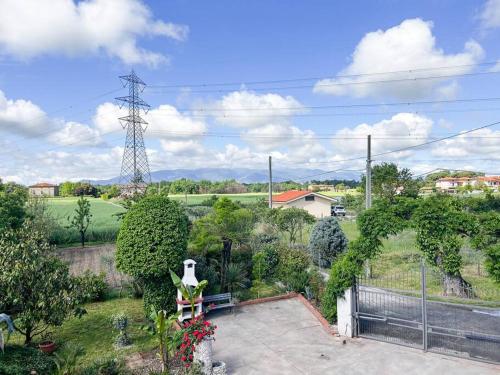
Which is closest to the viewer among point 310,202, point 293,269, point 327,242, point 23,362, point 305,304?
point 23,362

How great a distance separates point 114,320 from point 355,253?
23.7 feet

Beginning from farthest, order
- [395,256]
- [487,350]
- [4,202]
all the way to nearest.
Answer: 1. [395,256]
2. [4,202]
3. [487,350]

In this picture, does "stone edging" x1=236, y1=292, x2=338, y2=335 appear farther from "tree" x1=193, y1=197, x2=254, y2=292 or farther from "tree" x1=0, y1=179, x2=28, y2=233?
"tree" x1=0, y1=179, x2=28, y2=233

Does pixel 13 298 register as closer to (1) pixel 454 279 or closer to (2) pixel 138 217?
(2) pixel 138 217

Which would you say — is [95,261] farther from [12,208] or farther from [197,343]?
[197,343]

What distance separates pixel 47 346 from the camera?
9.23m

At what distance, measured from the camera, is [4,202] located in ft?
55.1

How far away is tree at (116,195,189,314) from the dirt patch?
4.85 metres

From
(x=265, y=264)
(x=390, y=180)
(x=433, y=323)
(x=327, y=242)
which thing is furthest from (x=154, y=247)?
(x=390, y=180)

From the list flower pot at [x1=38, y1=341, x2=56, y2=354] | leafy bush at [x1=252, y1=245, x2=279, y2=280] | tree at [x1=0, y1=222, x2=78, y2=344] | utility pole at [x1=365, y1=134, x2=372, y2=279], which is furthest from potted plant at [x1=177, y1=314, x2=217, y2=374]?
utility pole at [x1=365, y1=134, x2=372, y2=279]

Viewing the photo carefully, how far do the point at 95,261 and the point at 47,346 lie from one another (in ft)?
34.4

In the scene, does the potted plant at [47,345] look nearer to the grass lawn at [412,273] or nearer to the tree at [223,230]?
the tree at [223,230]

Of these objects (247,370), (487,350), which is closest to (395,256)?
(487,350)

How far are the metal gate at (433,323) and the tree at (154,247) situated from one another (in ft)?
19.1
